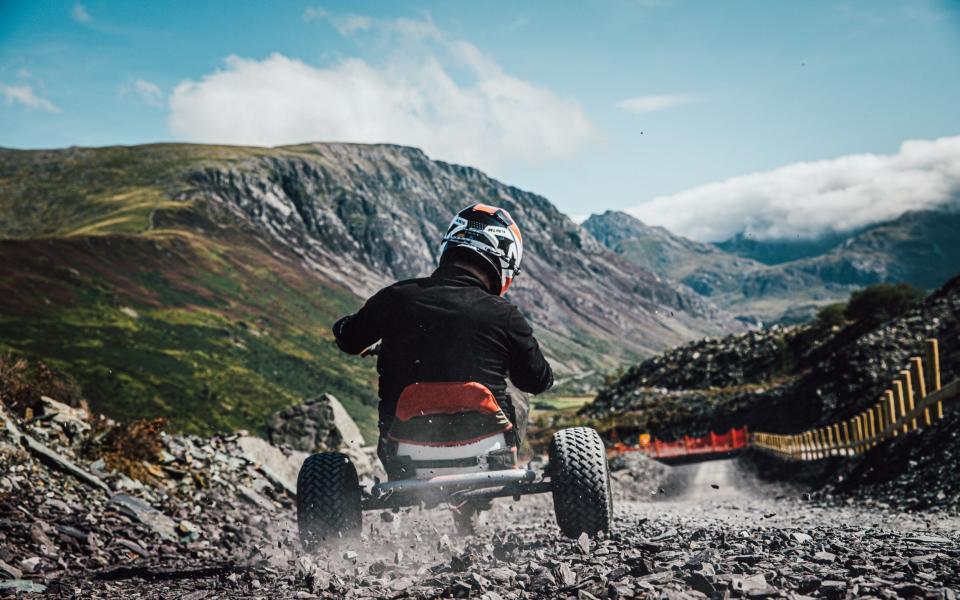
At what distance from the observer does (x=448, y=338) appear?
244 inches

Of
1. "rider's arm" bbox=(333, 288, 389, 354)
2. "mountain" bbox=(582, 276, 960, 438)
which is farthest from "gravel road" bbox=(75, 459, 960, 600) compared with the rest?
"mountain" bbox=(582, 276, 960, 438)

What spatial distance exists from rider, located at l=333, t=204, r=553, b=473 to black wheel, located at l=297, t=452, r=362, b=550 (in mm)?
467

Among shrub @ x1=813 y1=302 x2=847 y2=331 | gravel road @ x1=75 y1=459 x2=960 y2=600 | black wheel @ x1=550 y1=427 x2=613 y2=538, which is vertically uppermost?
shrub @ x1=813 y1=302 x2=847 y2=331

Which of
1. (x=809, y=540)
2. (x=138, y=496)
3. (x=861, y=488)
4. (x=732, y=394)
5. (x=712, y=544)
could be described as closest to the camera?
(x=712, y=544)

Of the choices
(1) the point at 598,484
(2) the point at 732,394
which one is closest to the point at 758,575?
(1) the point at 598,484

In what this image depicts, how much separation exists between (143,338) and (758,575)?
573 feet

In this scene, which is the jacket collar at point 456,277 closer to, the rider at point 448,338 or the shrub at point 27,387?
the rider at point 448,338

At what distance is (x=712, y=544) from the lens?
5738 millimetres

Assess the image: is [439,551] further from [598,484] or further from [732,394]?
[732,394]

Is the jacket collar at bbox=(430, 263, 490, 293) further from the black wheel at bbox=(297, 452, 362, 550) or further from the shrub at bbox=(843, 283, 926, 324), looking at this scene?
the shrub at bbox=(843, 283, 926, 324)

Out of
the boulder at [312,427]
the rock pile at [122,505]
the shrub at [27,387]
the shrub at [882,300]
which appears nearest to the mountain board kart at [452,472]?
the rock pile at [122,505]

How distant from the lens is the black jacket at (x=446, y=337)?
6.19 metres

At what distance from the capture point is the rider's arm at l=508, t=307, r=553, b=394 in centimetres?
632

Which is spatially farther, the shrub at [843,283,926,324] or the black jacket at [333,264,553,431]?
the shrub at [843,283,926,324]
